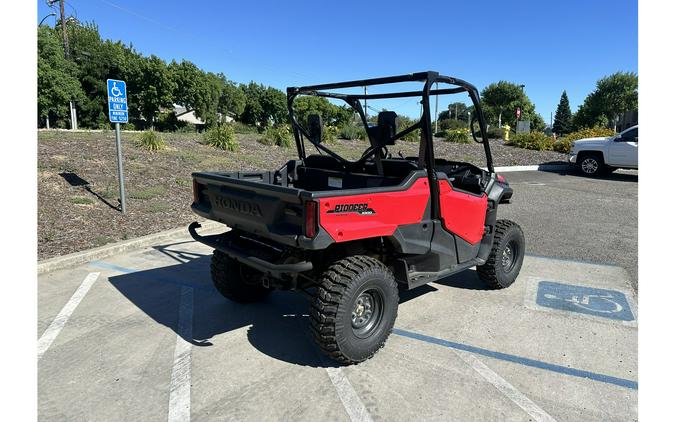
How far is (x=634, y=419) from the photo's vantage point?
2668mm

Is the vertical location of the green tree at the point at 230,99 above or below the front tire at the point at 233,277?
above

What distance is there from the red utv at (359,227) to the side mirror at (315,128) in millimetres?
16

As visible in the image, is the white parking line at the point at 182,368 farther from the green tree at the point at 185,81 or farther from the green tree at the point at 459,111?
the green tree at the point at 185,81

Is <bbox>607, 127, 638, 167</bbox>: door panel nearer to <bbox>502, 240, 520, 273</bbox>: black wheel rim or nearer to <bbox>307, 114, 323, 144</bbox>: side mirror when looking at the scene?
<bbox>502, 240, 520, 273</bbox>: black wheel rim

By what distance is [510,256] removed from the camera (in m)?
4.96

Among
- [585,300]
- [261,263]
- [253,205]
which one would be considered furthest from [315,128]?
[585,300]

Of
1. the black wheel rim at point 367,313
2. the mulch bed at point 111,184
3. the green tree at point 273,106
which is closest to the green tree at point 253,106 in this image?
the green tree at point 273,106

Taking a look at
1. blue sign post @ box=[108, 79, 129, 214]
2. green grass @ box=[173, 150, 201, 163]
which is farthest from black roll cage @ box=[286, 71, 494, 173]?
green grass @ box=[173, 150, 201, 163]

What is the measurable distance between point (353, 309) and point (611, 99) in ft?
173

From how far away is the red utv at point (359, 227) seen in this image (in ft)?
9.94

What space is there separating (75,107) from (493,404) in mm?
44141

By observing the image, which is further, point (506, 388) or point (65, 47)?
point (65, 47)

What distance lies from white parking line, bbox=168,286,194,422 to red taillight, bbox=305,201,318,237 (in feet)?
4.40

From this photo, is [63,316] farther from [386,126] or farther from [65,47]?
[65,47]
